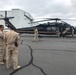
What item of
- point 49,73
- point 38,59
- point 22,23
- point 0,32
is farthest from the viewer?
point 22,23

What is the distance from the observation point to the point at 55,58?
37.2ft

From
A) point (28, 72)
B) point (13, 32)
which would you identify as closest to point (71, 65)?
point (28, 72)

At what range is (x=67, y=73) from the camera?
8586 mm

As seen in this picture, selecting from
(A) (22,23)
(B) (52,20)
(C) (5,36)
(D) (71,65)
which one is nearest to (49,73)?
(D) (71,65)

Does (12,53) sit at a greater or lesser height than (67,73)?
greater

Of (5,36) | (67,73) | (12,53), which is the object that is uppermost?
(5,36)

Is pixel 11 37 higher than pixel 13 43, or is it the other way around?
pixel 11 37

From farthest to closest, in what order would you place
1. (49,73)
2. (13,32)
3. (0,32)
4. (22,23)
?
1. (22,23)
2. (0,32)
3. (13,32)
4. (49,73)

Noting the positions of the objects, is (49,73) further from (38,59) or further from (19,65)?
(38,59)

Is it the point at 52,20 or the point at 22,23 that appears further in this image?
the point at 22,23

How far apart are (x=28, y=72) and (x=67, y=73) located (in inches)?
53.7

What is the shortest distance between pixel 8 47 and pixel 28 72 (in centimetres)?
129

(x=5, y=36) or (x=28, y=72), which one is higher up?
(x=5, y=36)

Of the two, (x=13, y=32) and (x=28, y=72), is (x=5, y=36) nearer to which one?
(x=13, y=32)
